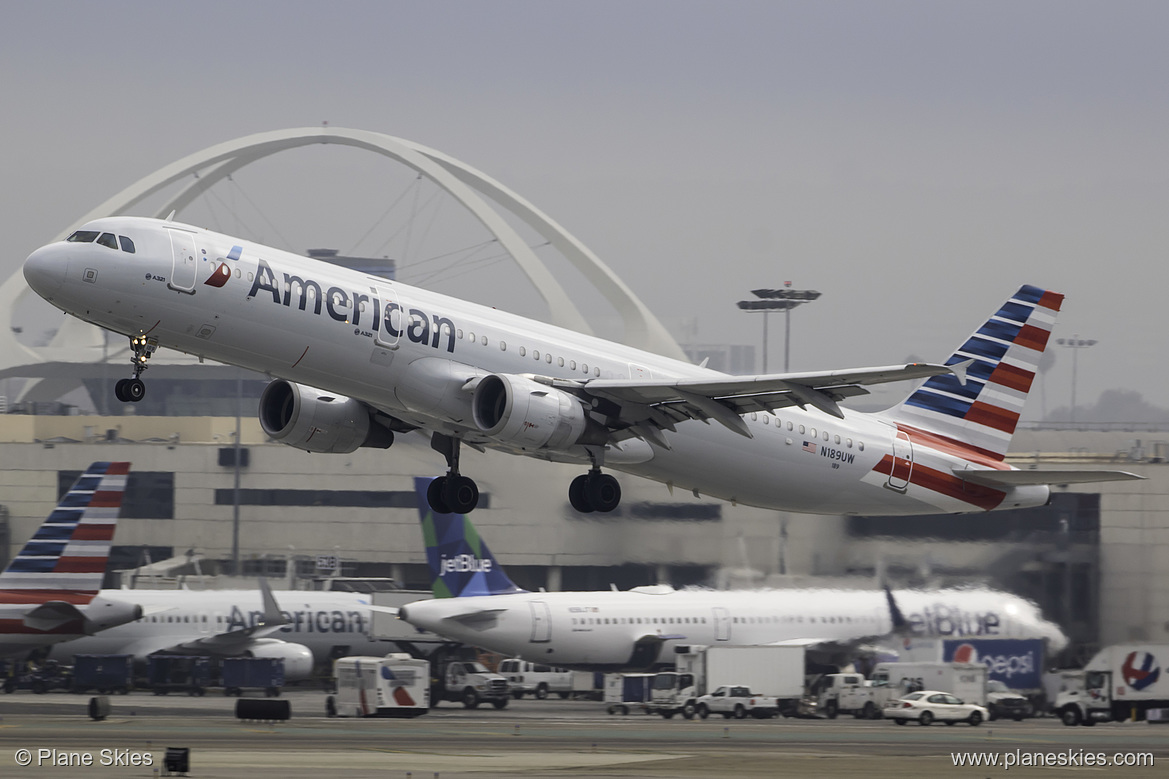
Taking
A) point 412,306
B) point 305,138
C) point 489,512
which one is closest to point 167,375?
point 305,138

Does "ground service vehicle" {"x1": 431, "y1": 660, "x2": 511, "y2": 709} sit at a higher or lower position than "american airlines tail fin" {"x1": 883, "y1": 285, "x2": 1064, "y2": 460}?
lower

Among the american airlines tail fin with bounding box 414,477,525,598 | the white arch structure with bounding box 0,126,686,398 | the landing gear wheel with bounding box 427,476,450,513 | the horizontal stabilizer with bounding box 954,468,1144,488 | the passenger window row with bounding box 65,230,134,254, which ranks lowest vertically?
the american airlines tail fin with bounding box 414,477,525,598

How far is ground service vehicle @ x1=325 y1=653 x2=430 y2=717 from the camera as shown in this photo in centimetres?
4228

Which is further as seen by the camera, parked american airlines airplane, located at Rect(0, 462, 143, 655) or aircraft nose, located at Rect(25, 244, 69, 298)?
parked american airlines airplane, located at Rect(0, 462, 143, 655)

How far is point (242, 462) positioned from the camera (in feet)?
224

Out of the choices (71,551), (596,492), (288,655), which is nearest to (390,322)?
(596,492)

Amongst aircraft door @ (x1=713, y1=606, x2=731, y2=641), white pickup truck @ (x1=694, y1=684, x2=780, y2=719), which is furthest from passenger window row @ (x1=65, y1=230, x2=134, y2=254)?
aircraft door @ (x1=713, y1=606, x2=731, y2=641)

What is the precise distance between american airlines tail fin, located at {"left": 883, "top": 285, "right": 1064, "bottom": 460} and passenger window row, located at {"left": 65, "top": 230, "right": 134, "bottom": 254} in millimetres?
19201

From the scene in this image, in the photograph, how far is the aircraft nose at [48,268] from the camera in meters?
24.3

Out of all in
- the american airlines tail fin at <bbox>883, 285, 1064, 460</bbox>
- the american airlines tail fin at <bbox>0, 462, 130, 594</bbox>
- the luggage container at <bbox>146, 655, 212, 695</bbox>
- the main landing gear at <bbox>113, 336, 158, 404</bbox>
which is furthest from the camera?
the luggage container at <bbox>146, 655, 212, 695</bbox>

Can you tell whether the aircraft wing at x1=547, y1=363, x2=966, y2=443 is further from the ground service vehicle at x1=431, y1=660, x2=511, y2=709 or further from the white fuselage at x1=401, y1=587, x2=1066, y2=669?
the ground service vehicle at x1=431, y1=660, x2=511, y2=709

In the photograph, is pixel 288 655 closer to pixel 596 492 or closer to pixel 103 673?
pixel 103 673

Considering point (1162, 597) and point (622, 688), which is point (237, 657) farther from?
point (1162, 597)

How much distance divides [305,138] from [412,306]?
398ft
